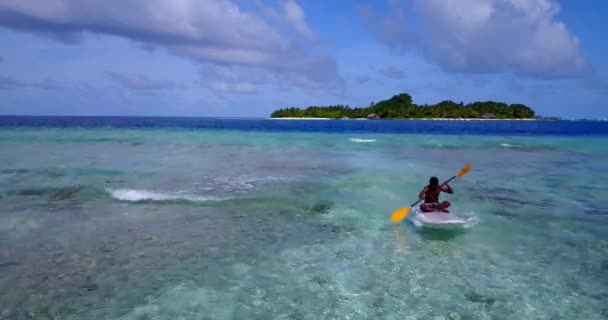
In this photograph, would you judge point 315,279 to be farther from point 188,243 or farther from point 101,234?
point 101,234

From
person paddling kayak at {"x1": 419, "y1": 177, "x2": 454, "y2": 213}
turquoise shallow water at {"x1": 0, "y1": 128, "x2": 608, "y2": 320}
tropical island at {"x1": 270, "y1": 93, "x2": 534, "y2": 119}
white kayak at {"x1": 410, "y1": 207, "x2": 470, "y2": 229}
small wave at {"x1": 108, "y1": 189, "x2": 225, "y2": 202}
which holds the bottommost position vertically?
turquoise shallow water at {"x1": 0, "y1": 128, "x2": 608, "y2": 320}

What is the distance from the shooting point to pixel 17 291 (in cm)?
743

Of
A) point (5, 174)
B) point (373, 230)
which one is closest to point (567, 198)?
point (373, 230)

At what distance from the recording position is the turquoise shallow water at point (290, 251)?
23.5ft

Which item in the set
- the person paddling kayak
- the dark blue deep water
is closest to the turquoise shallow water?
the person paddling kayak

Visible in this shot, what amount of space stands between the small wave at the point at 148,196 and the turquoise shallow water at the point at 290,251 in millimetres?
98

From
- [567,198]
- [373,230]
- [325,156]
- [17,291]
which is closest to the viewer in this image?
[17,291]

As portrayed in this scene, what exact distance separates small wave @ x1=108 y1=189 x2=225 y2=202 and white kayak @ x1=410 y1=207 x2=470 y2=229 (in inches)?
293

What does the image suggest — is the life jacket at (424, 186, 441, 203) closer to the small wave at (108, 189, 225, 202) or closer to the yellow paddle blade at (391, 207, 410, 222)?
the yellow paddle blade at (391, 207, 410, 222)

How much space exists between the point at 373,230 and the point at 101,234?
24.6 ft

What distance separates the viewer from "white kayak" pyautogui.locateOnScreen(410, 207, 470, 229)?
11492 millimetres

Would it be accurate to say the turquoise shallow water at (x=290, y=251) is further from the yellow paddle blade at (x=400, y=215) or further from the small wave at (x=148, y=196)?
the yellow paddle blade at (x=400, y=215)

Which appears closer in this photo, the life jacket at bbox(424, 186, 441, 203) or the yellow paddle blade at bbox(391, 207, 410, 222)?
the life jacket at bbox(424, 186, 441, 203)

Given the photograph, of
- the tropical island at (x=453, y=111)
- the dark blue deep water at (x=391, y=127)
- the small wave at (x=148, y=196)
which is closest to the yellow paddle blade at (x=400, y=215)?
the small wave at (x=148, y=196)
